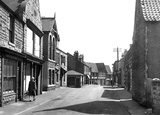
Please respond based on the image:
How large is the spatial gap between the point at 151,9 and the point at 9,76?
10.6 metres

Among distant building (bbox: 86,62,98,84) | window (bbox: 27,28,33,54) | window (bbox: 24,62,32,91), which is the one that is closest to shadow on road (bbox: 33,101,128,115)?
window (bbox: 24,62,32,91)

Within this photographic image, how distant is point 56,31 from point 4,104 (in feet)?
71.7

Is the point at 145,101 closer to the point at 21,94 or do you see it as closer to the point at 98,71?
the point at 21,94

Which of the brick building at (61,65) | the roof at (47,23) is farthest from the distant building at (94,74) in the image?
the roof at (47,23)

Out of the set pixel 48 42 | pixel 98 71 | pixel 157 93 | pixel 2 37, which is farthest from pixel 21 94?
pixel 98 71

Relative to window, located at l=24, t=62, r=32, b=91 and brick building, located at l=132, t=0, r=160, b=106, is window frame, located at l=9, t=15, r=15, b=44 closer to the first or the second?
window, located at l=24, t=62, r=32, b=91

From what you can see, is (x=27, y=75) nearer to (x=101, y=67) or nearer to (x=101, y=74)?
(x=101, y=74)

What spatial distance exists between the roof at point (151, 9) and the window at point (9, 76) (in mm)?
9455

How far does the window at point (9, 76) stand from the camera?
15562 mm

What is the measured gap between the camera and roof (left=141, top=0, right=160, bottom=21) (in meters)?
15.9

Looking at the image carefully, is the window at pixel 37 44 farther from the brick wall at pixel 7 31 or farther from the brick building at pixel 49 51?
the brick building at pixel 49 51

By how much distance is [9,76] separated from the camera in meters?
16.1

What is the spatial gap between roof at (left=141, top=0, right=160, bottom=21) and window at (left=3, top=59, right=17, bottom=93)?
9.46m

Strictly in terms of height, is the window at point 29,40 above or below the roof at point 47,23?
below
